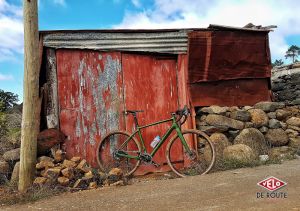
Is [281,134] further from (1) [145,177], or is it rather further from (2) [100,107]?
(2) [100,107]

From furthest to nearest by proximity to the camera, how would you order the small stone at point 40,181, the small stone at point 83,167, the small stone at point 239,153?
the small stone at point 239,153
the small stone at point 83,167
the small stone at point 40,181

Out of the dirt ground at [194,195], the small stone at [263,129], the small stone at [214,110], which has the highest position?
the small stone at [214,110]

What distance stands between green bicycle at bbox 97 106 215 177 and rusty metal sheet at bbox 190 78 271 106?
2.99 ft

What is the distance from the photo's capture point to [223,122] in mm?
7117

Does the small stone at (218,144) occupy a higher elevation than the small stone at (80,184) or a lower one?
higher

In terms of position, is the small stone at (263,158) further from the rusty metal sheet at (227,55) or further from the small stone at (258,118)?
the rusty metal sheet at (227,55)

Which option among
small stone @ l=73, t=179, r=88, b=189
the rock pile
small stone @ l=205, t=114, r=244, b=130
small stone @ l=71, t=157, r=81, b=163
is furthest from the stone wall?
small stone @ l=73, t=179, r=88, b=189

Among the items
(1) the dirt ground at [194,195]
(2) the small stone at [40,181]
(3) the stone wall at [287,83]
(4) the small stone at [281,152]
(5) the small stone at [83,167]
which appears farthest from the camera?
(3) the stone wall at [287,83]

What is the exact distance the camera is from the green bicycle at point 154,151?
19.9ft

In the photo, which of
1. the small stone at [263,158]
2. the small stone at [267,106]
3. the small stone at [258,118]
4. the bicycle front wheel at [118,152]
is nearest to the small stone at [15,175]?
the bicycle front wheel at [118,152]

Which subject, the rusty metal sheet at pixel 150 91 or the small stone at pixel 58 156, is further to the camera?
the rusty metal sheet at pixel 150 91

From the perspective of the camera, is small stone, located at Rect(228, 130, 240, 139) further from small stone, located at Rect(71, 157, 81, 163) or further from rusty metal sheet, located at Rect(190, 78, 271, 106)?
small stone, located at Rect(71, 157, 81, 163)

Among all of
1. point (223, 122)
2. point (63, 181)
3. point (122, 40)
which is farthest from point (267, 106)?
point (63, 181)

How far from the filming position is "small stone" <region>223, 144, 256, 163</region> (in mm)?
6227
